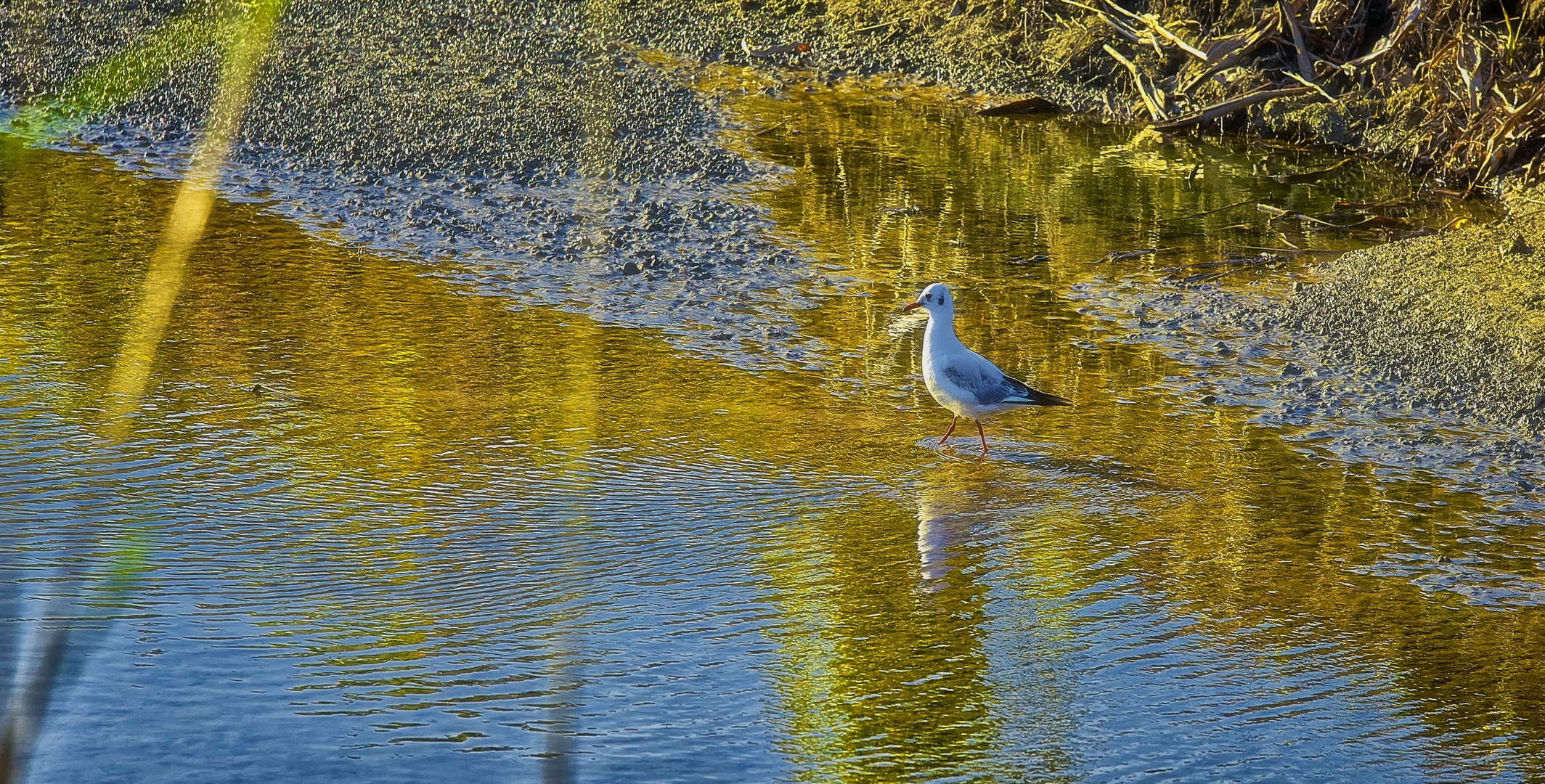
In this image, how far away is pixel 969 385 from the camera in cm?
669

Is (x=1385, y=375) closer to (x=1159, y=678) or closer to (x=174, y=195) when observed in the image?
(x=1159, y=678)

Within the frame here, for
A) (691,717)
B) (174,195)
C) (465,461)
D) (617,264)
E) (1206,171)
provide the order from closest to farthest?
(691,717) → (465,461) → (617,264) → (174,195) → (1206,171)

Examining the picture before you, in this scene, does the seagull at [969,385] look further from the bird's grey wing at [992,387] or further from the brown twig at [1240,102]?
the brown twig at [1240,102]

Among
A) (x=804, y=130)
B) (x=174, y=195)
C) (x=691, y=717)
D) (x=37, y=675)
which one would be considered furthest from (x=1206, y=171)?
(x=37, y=675)

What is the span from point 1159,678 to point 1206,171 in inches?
287

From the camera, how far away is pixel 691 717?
4520mm

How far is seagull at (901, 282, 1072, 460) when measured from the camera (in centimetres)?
669

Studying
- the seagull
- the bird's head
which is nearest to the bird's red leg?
the seagull

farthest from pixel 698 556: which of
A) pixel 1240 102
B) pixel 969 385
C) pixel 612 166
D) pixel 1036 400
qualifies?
pixel 1240 102

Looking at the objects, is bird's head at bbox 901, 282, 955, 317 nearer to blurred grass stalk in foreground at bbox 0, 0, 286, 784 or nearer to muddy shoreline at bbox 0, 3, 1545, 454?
muddy shoreline at bbox 0, 3, 1545, 454

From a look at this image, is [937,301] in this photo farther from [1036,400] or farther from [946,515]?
[946,515]

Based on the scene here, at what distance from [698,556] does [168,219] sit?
5705mm

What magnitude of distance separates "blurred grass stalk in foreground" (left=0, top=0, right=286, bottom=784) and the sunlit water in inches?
3.0

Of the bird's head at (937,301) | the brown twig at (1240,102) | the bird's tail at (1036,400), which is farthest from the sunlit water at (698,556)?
the brown twig at (1240,102)
